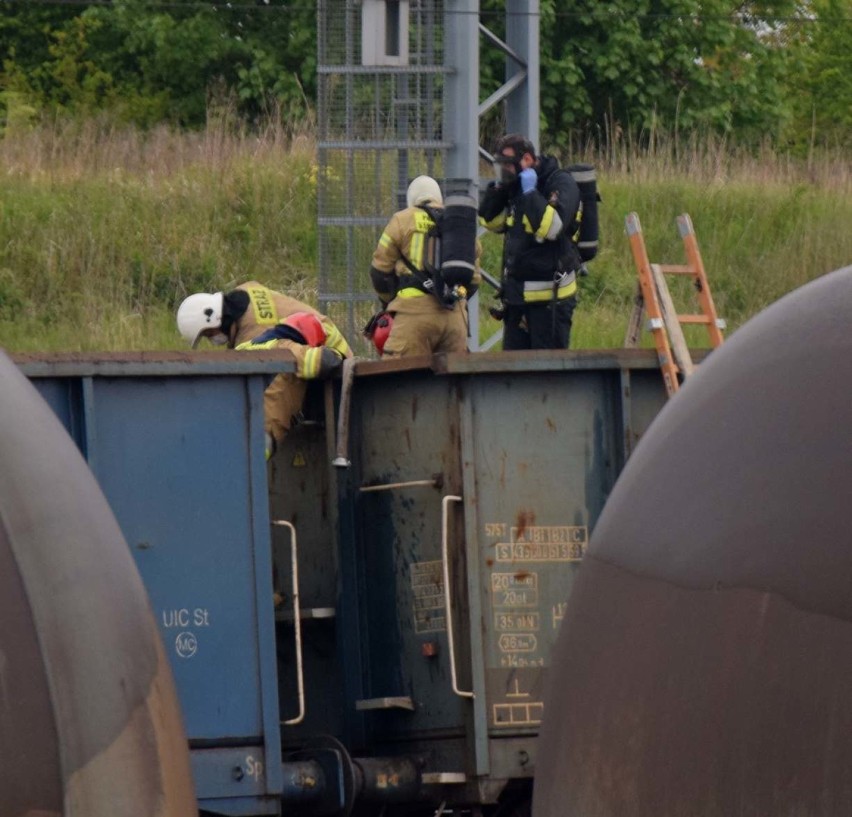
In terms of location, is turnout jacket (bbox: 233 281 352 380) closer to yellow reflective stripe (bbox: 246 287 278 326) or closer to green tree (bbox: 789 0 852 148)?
yellow reflective stripe (bbox: 246 287 278 326)

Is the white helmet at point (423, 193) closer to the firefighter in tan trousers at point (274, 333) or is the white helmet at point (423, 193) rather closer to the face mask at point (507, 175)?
the face mask at point (507, 175)

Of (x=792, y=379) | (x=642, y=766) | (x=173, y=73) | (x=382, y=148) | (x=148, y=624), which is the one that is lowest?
(x=642, y=766)

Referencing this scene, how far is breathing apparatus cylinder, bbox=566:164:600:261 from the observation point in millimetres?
10164

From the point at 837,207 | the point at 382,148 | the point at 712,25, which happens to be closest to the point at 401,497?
the point at 382,148

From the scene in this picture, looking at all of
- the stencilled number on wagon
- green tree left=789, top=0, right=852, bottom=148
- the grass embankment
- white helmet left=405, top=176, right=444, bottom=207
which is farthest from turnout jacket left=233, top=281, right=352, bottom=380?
green tree left=789, top=0, right=852, bottom=148

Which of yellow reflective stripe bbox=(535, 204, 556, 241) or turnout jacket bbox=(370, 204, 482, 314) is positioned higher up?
yellow reflective stripe bbox=(535, 204, 556, 241)

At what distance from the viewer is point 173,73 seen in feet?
97.3

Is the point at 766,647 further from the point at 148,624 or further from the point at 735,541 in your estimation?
the point at 148,624

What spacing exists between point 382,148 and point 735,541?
33.3ft

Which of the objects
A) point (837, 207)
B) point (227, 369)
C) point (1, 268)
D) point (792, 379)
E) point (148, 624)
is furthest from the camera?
point (837, 207)

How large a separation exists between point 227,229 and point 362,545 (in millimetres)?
12004

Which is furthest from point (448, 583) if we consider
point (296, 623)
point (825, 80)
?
point (825, 80)

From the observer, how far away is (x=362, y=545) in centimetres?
742

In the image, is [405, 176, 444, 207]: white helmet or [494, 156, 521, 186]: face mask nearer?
[494, 156, 521, 186]: face mask
